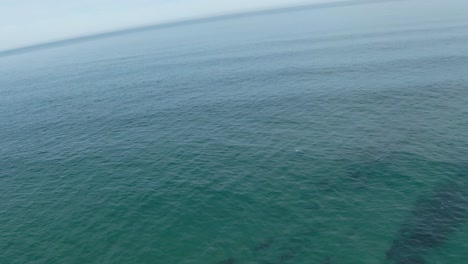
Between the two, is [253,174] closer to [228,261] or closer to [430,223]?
[228,261]

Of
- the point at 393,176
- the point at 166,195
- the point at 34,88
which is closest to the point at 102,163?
the point at 166,195

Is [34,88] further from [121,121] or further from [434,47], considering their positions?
[434,47]

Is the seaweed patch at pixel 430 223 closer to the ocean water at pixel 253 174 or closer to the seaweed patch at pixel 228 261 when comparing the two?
the ocean water at pixel 253 174

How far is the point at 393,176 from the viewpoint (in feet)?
192

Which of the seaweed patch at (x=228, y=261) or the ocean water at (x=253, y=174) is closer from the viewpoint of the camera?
the seaweed patch at (x=228, y=261)

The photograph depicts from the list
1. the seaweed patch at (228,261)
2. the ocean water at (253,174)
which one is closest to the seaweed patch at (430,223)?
the ocean water at (253,174)

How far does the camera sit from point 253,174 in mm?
65062

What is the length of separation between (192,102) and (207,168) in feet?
167

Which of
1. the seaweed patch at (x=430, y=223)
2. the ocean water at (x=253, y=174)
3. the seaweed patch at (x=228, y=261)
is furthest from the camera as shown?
the ocean water at (x=253, y=174)

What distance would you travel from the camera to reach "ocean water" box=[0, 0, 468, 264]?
4653 centimetres

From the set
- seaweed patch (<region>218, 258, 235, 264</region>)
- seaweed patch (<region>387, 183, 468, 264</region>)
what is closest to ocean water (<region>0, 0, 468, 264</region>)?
seaweed patch (<region>387, 183, 468, 264</region>)

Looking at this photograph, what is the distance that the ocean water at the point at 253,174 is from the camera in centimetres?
→ 4653

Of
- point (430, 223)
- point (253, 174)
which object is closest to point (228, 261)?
point (253, 174)

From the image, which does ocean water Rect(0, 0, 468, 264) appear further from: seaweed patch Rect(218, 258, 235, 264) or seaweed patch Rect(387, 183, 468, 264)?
seaweed patch Rect(218, 258, 235, 264)
